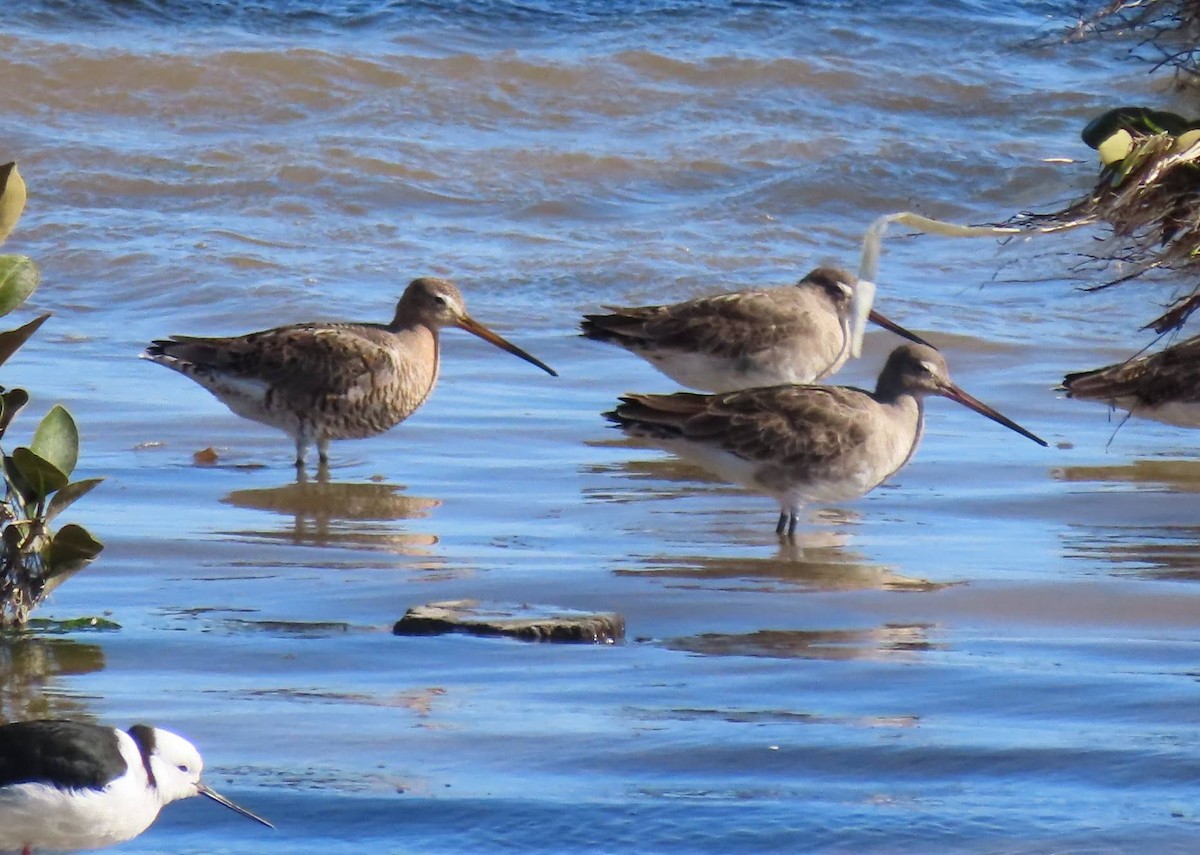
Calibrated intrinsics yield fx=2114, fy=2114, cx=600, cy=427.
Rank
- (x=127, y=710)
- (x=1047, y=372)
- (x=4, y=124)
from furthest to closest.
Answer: (x=4, y=124) → (x=1047, y=372) → (x=127, y=710)

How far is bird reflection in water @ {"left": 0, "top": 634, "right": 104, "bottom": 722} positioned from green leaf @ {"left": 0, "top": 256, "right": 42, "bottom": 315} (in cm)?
92

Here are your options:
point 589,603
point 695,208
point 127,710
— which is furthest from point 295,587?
point 695,208

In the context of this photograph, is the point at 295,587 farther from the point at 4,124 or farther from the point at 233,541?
the point at 4,124

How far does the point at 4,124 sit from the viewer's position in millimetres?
16250

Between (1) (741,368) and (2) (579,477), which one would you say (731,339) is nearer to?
(1) (741,368)

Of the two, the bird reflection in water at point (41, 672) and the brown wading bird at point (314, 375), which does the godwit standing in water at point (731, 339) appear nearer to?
the brown wading bird at point (314, 375)

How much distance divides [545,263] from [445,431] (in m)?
4.01

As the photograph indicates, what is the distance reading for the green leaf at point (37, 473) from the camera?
5.53 m

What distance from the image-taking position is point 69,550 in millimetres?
5703

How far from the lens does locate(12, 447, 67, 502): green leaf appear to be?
5531mm

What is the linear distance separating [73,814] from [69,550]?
1.94 meters

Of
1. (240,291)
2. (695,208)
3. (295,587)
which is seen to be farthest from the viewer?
(695,208)

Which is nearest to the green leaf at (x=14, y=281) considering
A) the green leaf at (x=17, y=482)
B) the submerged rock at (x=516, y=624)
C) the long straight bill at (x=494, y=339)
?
the green leaf at (x=17, y=482)

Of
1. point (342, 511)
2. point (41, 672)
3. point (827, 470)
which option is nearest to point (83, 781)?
point (41, 672)
